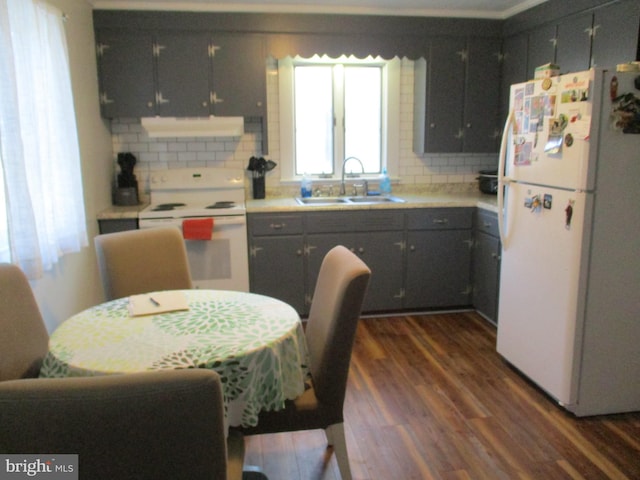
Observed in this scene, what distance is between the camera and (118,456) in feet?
3.23

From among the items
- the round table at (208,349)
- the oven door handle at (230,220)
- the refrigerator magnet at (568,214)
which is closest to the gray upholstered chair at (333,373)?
the round table at (208,349)

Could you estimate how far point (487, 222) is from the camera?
149 inches

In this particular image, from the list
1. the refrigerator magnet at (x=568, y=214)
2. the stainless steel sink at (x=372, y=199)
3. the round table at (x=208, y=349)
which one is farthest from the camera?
the stainless steel sink at (x=372, y=199)

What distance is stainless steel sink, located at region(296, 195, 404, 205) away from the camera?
404 cm

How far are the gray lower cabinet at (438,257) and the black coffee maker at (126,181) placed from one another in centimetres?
216

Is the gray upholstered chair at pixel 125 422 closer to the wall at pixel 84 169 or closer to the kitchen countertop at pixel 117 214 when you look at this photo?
the wall at pixel 84 169

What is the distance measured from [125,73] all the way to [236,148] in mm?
993

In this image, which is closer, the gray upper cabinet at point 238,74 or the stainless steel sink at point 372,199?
the gray upper cabinet at point 238,74

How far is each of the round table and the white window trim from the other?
8.26ft

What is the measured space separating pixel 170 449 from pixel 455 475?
5.03 ft

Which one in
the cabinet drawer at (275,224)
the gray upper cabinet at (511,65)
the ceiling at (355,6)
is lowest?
the cabinet drawer at (275,224)

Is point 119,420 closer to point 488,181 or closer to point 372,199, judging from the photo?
point 372,199

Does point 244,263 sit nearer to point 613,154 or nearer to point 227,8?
point 227,8

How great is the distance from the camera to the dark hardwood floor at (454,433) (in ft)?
7.16
